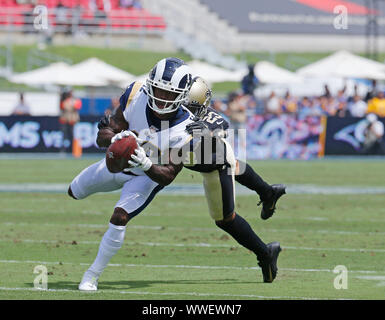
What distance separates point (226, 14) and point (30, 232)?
29.9 m

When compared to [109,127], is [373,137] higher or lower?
lower

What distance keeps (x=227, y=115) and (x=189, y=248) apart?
14035 mm

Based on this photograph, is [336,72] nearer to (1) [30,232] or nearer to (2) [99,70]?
(2) [99,70]

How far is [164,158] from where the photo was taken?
6746 mm

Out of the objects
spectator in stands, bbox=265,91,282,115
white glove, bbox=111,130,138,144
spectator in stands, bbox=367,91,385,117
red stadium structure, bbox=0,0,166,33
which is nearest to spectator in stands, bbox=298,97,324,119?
spectator in stands, bbox=265,91,282,115

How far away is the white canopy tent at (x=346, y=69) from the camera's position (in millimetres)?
27969

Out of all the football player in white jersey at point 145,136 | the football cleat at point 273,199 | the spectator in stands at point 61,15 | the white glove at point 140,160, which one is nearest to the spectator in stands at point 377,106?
the spectator in stands at point 61,15

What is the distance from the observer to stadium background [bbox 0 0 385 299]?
8797 millimetres

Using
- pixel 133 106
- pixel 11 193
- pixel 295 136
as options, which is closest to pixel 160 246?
pixel 133 106

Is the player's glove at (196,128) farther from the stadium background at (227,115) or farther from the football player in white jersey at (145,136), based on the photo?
the stadium background at (227,115)

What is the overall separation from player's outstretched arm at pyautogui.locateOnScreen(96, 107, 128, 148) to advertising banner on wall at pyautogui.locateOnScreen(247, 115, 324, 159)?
1622cm

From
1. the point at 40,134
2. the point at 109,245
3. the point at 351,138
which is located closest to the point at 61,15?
the point at 40,134

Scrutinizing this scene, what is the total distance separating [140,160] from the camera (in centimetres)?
643

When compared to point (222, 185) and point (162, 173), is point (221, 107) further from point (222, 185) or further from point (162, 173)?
point (162, 173)
